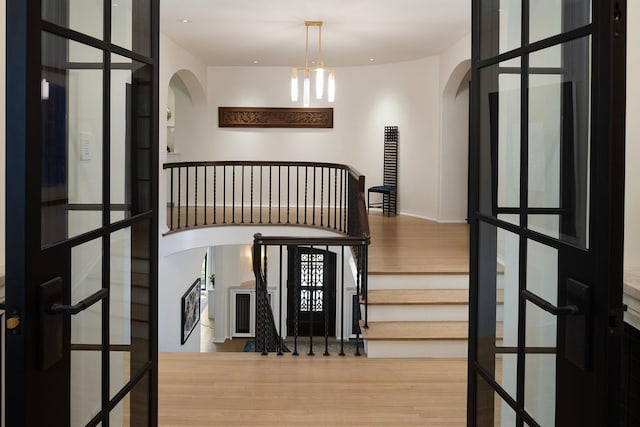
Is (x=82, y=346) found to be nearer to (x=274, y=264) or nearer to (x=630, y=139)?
(x=630, y=139)

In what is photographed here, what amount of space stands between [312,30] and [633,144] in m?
6.14

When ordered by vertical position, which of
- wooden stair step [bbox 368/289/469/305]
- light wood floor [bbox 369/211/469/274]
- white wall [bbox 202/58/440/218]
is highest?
white wall [bbox 202/58/440/218]

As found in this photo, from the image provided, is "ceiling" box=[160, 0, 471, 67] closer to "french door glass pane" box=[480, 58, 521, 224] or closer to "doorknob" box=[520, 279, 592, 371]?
"french door glass pane" box=[480, 58, 521, 224]

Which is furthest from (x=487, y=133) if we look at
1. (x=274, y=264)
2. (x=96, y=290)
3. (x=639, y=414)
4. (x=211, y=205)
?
(x=274, y=264)

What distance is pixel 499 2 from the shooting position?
2004 millimetres

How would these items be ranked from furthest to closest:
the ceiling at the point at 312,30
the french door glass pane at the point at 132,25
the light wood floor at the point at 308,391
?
1. the ceiling at the point at 312,30
2. the light wood floor at the point at 308,391
3. the french door glass pane at the point at 132,25

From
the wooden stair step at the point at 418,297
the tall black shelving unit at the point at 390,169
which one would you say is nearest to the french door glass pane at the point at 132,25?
the wooden stair step at the point at 418,297

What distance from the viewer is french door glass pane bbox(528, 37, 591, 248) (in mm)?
1461

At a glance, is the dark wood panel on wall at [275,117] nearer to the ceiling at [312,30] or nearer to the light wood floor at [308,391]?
the ceiling at [312,30]

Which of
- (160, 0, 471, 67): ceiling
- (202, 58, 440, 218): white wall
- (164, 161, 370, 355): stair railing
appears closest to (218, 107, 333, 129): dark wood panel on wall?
(202, 58, 440, 218): white wall

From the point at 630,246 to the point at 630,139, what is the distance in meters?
0.34

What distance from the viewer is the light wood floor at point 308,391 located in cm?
317

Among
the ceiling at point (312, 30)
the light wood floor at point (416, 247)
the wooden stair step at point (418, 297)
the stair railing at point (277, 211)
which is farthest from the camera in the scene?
the ceiling at point (312, 30)

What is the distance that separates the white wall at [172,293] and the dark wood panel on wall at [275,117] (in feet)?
8.57
